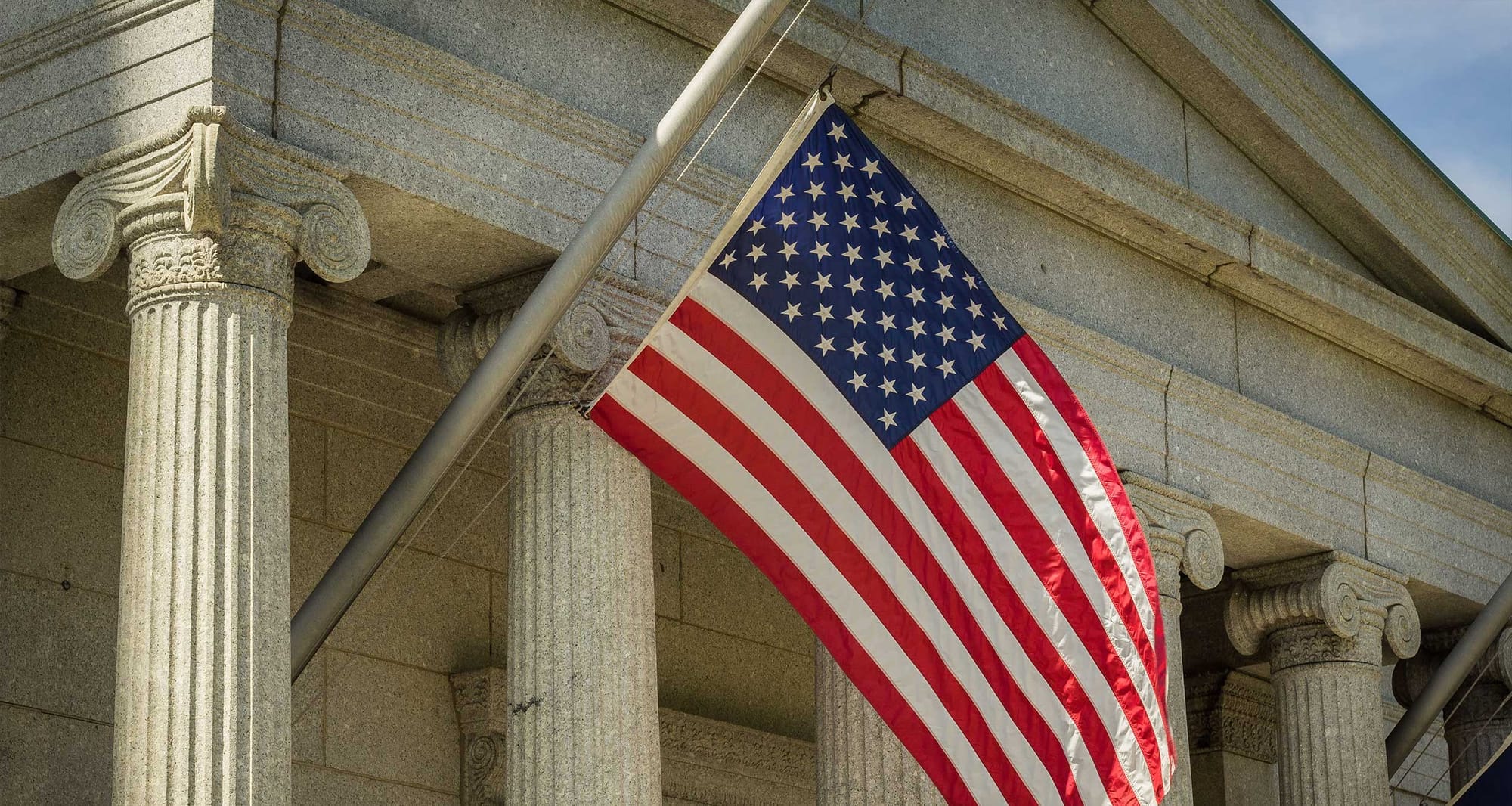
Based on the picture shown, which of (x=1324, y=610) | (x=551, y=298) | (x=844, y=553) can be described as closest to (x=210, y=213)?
(x=551, y=298)

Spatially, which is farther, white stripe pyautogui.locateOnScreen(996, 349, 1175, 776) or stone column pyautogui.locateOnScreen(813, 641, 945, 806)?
stone column pyautogui.locateOnScreen(813, 641, 945, 806)

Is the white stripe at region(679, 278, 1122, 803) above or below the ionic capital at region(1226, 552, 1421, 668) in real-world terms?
below

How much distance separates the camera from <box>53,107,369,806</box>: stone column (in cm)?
1290

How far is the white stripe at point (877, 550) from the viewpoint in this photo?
1531 cm

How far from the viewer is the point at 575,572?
1561 cm

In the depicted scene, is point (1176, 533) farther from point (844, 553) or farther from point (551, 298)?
point (551, 298)

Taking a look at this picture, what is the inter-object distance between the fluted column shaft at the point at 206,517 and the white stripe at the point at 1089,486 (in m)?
4.80

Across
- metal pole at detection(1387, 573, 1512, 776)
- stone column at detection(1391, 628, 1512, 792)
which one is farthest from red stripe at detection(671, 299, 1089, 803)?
stone column at detection(1391, 628, 1512, 792)

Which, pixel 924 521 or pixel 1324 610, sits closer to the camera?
pixel 924 521

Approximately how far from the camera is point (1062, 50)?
68.7 feet

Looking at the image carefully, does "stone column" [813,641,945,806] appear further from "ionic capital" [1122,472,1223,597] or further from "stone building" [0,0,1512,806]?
"ionic capital" [1122,472,1223,597]

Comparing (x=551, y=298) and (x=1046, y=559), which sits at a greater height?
(x=551, y=298)

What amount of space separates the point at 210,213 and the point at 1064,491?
571 centimetres

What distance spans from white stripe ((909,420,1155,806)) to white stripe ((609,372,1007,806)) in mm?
866
